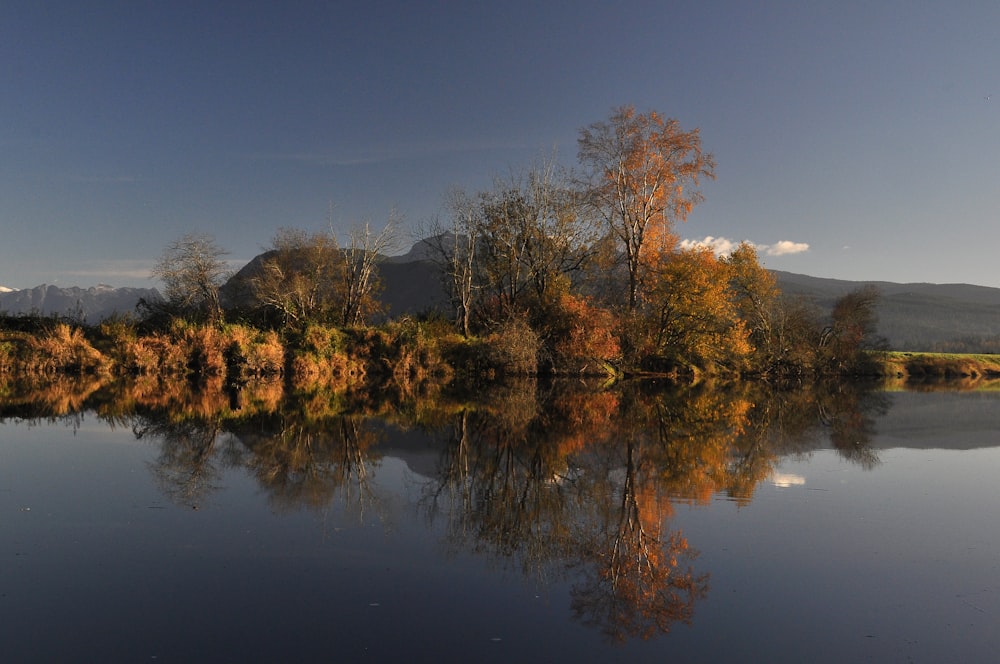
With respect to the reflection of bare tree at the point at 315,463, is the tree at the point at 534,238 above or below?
above

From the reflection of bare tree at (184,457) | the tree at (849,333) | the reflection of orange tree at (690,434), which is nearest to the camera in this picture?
the reflection of bare tree at (184,457)

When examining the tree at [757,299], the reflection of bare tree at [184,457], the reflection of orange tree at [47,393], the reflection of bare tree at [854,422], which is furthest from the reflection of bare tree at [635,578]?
the tree at [757,299]

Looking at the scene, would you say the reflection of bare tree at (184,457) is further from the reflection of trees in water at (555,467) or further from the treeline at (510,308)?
the treeline at (510,308)

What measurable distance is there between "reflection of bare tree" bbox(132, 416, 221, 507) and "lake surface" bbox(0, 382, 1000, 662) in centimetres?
8

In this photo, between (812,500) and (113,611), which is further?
(812,500)

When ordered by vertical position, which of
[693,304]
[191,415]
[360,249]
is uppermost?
[360,249]

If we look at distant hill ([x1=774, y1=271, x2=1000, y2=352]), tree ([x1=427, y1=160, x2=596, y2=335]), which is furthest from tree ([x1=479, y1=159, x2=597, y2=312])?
distant hill ([x1=774, y1=271, x2=1000, y2=352])

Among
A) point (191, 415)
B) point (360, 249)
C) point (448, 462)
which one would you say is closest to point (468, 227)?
point (360, 249)

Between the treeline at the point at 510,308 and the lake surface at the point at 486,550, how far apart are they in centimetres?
2022

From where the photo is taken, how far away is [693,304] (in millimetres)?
37312

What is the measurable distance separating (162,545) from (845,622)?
6170 millimetres

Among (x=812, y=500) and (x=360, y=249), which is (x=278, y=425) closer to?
(x=812, y=500)

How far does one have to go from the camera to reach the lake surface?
4.59 metres

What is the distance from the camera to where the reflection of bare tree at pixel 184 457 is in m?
8.79
